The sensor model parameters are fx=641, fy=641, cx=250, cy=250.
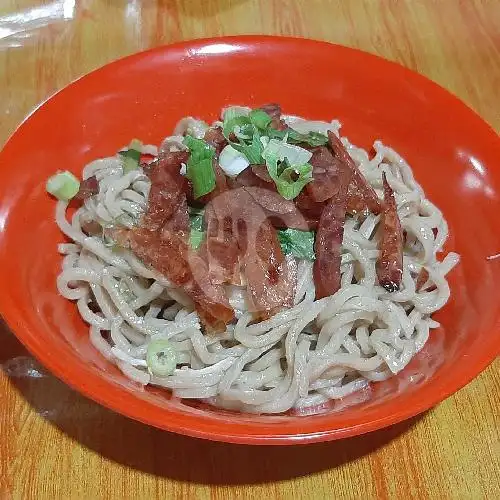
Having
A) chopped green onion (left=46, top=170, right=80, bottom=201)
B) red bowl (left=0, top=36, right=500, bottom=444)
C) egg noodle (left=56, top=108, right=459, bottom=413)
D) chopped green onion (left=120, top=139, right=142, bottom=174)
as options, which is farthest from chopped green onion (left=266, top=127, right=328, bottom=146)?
chopped green onion (left=46, top=170, right=80, bottom=201)

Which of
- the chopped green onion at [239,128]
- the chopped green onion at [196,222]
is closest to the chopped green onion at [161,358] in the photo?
the chopped green onion at [196,222]

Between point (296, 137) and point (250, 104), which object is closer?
point (296, 137)

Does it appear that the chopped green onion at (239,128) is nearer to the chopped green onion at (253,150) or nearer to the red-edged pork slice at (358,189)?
the chopped green onion at (253,150)

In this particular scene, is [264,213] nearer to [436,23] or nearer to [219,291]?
[219,291]

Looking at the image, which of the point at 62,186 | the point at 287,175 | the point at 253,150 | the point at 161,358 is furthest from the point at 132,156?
the point at 161,358

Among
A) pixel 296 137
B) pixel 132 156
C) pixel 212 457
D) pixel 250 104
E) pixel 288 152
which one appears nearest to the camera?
pixel 212 457

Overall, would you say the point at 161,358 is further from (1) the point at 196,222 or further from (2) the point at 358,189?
(2) the point at 358,189
